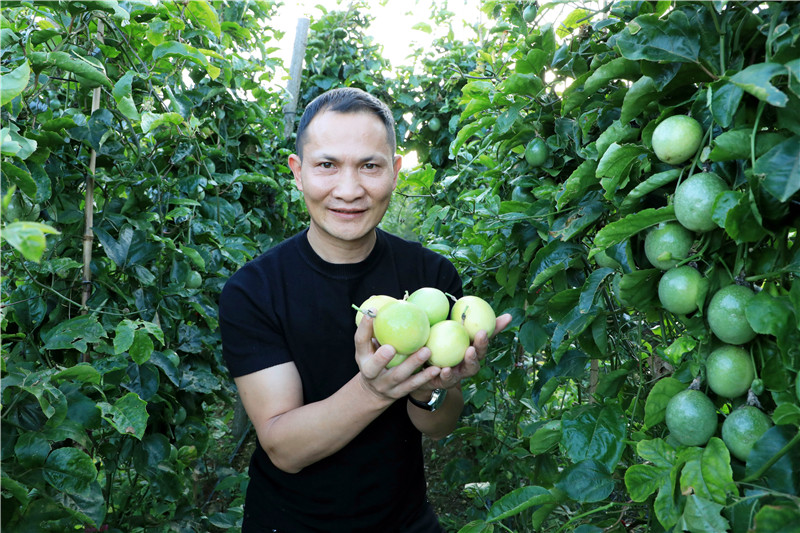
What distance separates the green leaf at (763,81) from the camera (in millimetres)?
733

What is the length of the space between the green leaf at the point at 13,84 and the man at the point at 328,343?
0.72m

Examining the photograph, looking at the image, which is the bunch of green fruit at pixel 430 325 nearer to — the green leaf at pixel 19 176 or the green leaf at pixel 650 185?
the green leaf at pixel 650 185

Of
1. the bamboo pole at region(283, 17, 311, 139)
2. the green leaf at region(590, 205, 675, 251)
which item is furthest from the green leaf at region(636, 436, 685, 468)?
the bamboo pole at region(283, 17, 311, 139)

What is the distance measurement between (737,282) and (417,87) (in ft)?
13.6

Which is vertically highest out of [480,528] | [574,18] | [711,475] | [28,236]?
[574,18]

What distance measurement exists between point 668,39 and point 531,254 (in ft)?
2.46

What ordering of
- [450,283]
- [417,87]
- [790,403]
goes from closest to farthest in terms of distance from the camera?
[790,403] < [450,283] < [417,87]

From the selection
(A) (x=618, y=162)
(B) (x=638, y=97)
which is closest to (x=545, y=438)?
(A) (x=618, y=162)

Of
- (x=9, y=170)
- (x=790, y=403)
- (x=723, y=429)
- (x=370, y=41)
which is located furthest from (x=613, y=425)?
(x=370, y=41)

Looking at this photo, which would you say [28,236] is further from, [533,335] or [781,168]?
[533,335]

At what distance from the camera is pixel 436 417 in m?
1.74

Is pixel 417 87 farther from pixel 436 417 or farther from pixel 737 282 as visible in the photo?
pixel 737 282

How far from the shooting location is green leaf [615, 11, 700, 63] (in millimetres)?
942

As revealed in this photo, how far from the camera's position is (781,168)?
0.79 metres
